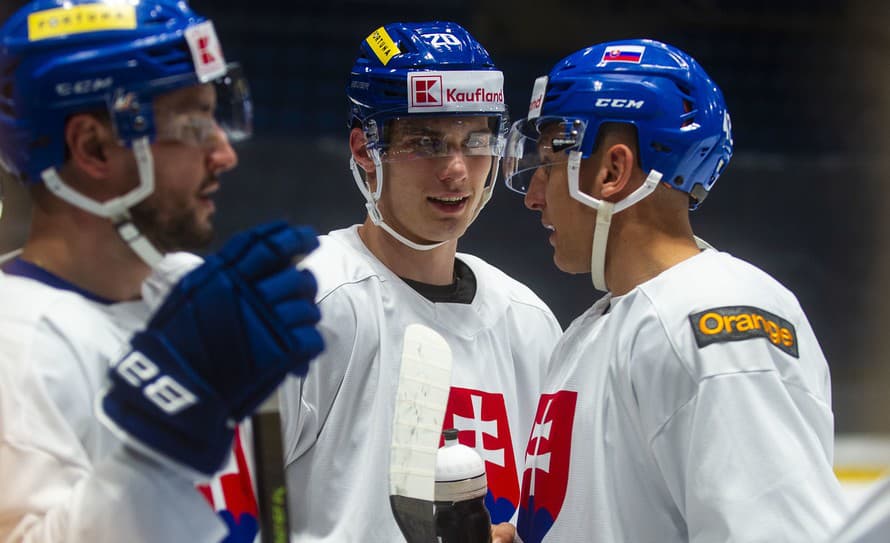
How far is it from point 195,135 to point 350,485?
0.75 metres

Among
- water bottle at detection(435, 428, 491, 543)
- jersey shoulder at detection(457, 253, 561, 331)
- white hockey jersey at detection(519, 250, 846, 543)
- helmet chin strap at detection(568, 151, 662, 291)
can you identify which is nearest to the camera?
white hockey jersey at detection(519, 250, 846, 543)

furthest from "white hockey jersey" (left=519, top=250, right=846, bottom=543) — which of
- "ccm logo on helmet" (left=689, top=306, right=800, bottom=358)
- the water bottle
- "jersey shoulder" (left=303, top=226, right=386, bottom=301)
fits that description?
"jersey shoulder" (left=303, top=226, right=386, bottom=301)

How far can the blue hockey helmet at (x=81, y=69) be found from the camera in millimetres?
1264

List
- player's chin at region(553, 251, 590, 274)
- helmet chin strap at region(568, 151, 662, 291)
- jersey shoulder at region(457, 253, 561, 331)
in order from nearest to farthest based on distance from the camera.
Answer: helmet chin strap at region(568, 151, 662, 291) < player's chin at region(553, 251, 590, 274) < jersey shoulder at region(457, 253, 561, 331)

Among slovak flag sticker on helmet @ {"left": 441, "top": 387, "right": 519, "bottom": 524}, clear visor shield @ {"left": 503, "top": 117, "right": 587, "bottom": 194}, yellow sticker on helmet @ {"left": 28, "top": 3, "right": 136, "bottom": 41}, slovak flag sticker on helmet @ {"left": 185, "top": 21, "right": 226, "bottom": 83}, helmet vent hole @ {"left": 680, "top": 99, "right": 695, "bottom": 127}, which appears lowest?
slovak flag sticker on helmet @ {"left": 441, "top": 387, "right": 519, "bottom": 524}

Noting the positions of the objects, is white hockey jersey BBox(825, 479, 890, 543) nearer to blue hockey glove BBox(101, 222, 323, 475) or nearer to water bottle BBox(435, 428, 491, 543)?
blue hockey glove BBox(101, 222, 323, 475)

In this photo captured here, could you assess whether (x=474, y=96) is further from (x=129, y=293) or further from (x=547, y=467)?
(x=129, y=293)

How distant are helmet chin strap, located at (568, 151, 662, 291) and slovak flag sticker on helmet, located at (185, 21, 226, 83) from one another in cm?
65

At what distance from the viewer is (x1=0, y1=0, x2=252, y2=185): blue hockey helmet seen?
126 cm

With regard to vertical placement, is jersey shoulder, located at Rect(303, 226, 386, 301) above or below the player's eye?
below

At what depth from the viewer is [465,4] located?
5.76 meters

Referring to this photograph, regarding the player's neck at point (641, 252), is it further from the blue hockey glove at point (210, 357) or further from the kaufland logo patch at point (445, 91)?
the blue hockey glove at point (210, 357)

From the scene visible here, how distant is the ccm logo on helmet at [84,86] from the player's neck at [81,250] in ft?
0.49

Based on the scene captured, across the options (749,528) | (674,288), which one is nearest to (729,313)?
(674,288)
